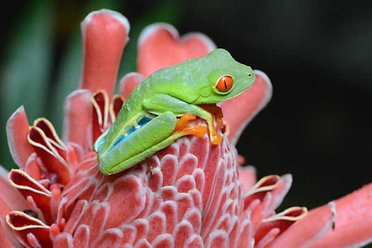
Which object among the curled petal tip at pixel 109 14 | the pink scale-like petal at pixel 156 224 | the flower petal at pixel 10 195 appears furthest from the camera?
the curled petal tip at pixel 109 14

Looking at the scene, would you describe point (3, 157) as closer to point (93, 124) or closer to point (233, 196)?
point (93, 124)

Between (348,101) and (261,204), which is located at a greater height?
(261,204)

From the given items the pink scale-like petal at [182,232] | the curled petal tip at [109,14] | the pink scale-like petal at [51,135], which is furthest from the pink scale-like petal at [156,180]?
the curled petal tip at [109,14]

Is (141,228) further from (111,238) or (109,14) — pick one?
(109,14)

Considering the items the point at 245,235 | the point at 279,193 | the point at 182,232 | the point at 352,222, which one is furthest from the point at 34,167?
the point at 352,222

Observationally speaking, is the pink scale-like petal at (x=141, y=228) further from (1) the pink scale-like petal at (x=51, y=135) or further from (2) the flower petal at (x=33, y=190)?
(1) the pink scale-like petal at (x=51, y=135)

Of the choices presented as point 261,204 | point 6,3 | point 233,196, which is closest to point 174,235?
point 233,196

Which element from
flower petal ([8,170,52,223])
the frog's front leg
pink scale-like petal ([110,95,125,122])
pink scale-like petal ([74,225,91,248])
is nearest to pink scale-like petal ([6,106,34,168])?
flower petal ([8,170,52,223])
